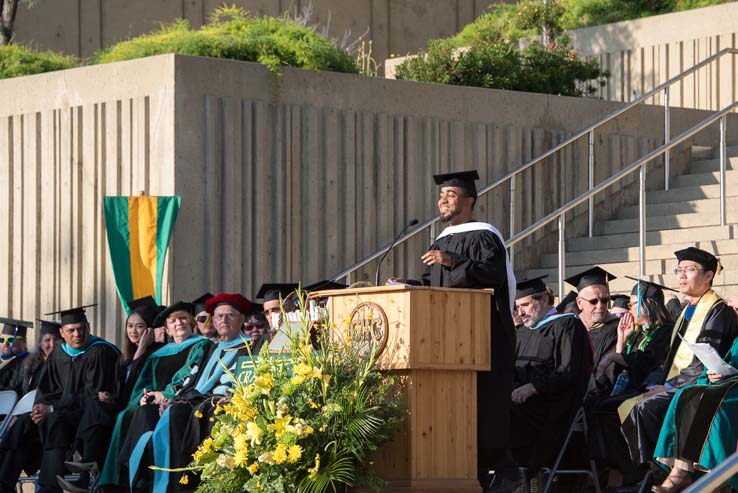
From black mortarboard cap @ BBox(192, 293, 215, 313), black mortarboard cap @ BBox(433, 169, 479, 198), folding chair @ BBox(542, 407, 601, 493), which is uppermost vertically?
black mortarboard cap @ BBox(433, 169, 479, 198)

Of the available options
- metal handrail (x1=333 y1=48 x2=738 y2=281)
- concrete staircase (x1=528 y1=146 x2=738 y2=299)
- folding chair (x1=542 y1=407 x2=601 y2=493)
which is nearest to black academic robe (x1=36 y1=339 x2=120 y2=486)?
metal handrail (x1=333 y1=48 x2=738 y2=281)

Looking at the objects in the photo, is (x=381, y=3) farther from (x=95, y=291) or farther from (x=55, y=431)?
(x=55, y=431)

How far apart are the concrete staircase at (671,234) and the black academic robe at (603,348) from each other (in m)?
1.70

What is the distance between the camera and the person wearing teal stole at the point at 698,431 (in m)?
8.36

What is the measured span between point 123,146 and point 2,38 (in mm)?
4369

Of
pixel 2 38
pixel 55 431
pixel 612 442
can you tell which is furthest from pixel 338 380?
pixel 2 38

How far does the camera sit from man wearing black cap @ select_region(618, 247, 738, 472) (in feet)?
29.6

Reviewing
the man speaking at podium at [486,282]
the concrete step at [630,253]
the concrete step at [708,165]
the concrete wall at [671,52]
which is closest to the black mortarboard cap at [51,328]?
the concrete step at [630,253]

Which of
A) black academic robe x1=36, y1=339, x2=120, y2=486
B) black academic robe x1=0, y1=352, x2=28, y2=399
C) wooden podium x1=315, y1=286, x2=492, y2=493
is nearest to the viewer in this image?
wooden podium x1=315, y1=286, x2=492, y2=493

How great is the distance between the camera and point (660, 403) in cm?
905

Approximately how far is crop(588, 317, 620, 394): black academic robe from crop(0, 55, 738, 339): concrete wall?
391 cm

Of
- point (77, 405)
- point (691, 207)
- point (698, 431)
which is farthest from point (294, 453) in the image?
point (691, 207)

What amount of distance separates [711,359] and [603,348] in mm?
1842

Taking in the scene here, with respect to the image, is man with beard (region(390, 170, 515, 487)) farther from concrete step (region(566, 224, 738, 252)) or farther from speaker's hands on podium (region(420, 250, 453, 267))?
concrete step (region(566, 224, 738, 252))
